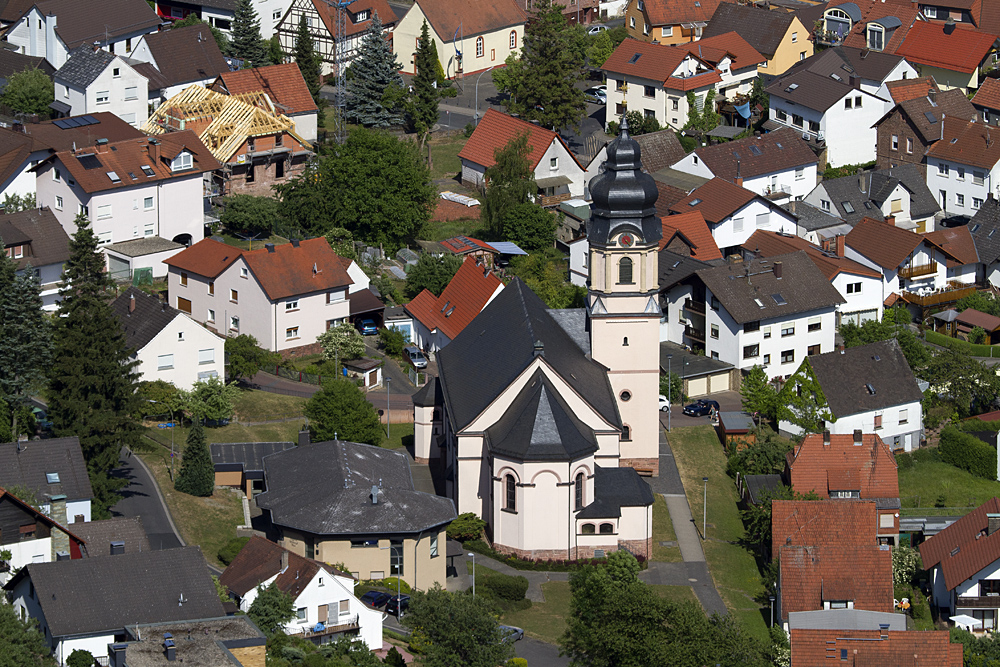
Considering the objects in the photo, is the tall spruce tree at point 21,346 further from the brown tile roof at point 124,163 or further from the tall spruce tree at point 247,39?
the tall spruce tree at point 247,39

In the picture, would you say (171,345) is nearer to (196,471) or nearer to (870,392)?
(196,471)

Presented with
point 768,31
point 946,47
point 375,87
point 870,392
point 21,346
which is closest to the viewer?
point 21,346

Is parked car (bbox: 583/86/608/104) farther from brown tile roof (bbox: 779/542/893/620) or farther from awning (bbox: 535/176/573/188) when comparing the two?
brown tile roof (bbox: 779/542/893/620)

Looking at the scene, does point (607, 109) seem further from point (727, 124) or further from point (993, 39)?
point (993, 39)

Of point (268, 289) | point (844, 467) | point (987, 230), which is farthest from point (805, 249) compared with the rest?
point (268, 289)

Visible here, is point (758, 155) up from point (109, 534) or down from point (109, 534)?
up

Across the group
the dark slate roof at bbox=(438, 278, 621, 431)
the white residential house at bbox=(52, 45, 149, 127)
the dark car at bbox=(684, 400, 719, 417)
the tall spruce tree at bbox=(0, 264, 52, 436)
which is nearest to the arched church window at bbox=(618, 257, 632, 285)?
the dark slate roof at bbox=(438, 278, 621, 431)

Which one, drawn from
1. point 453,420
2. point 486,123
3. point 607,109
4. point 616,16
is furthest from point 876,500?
point 616,16
